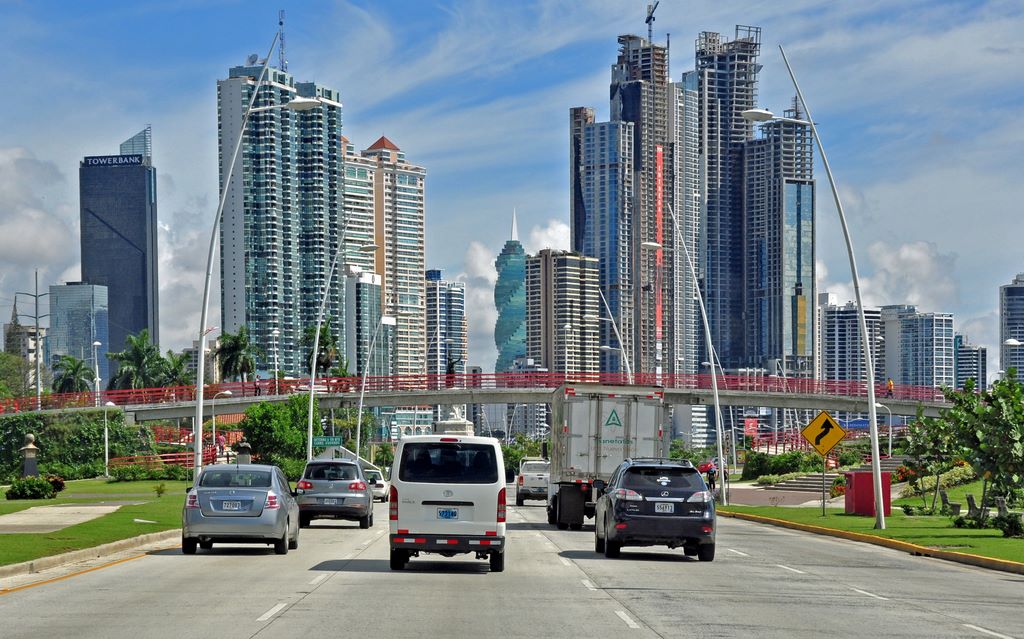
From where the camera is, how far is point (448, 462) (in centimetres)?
2127

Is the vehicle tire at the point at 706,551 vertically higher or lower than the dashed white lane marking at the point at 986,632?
lower

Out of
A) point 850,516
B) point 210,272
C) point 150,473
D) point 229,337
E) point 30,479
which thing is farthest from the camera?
point 229,337

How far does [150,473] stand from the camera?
7275 centimetres

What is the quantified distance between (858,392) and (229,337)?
197 feet

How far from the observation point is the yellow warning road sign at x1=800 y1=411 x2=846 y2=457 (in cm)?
4041

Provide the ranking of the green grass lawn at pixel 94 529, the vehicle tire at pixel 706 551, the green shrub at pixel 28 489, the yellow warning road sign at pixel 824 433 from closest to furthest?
the green grass lawn at pixel 94 529, the vehicle tire at pixel 706 551, the yellow warning road sign at pixel 824 433, the green shrub at pixel 28 489

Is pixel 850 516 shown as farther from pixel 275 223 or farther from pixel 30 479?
pixel 275 223

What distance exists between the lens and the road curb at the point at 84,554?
2025 centimetres

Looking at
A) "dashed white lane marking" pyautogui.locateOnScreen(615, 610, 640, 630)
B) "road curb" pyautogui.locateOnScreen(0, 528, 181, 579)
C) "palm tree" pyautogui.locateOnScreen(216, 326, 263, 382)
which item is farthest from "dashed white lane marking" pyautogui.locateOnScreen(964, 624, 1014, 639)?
"palm tree" pyautogui.locateOnScreen(216, 326, 263, 382)

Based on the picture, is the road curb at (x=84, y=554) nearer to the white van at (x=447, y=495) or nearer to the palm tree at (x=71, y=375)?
the white van at (x=447, y=495)

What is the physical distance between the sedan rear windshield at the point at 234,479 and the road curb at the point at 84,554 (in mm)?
2261

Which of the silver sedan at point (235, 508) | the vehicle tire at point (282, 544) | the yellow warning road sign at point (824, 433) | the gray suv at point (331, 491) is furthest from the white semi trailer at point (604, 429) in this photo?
the silver sedan at point (235, 508)

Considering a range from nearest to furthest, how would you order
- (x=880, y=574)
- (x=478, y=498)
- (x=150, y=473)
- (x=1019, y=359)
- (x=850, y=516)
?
(x=478, y=498)
(x=880, y=574)
(x=850, y=516)
(x=150, y=473)
(x=1019, y=359)

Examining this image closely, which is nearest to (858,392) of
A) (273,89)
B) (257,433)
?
(257,433)
